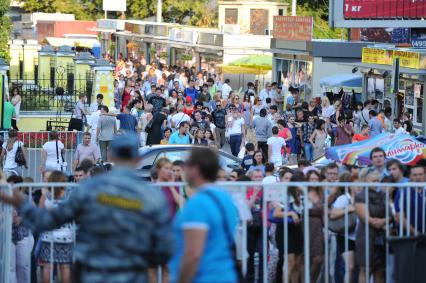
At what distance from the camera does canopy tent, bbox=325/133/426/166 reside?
18.1m

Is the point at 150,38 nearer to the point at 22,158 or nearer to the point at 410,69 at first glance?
the point at 410,69

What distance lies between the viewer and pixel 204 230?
7582 millimetres

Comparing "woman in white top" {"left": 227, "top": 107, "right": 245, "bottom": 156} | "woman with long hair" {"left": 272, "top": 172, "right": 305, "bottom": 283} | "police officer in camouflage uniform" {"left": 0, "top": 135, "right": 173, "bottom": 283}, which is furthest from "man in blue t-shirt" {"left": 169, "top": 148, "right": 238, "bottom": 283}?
"woman in white top" {"left": 227, "top": 107, "right": 245, "bottom": 156}

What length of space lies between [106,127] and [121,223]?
17.4 metres

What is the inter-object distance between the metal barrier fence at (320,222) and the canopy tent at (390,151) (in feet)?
20.6

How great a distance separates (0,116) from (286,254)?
15.8 meters

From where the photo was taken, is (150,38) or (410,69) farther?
(150,38)

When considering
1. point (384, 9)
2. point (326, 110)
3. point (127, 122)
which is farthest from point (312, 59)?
point (127, 122)

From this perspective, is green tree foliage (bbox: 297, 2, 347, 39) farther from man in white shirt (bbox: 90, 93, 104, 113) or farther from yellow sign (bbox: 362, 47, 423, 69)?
man in white shirt (bbox: 90, 93, 104, 113)

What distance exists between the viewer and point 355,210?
11.4 meters

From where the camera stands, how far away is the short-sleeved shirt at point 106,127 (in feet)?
81.1

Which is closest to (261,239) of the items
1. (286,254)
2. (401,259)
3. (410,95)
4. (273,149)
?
(286,254)

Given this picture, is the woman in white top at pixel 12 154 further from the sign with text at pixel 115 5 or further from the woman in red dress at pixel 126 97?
the sign with text at pixel 115 5

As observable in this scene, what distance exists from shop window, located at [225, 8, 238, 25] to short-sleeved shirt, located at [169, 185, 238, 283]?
65861 millimetres
